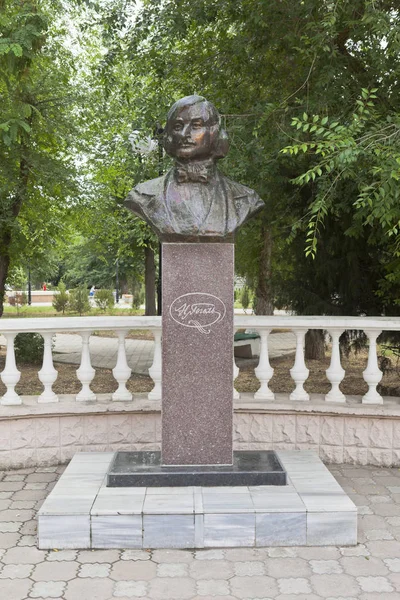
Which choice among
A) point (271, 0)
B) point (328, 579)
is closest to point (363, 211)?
point (271, 0)

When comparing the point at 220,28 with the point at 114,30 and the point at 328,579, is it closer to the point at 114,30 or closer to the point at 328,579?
the point at 114,30

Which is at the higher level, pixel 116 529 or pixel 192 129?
pixel 192 129

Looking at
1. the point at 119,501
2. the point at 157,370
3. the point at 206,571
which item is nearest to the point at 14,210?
the point at 157,370

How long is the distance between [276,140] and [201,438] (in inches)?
142

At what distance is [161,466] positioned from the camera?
15.0 feet

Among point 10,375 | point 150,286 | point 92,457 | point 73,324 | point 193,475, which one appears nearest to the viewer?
point 193,475

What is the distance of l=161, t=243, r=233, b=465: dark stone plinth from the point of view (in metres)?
4.51

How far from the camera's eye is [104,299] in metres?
27.8

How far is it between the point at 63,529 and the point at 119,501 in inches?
15.7

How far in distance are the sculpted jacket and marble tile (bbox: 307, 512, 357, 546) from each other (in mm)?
2017

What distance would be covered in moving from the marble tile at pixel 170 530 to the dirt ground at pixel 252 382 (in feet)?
15.3

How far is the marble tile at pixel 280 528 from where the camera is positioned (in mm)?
3979

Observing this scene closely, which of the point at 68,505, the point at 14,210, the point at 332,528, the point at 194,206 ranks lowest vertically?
the point at 332,528

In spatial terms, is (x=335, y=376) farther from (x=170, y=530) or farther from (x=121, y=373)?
(x=170, y=530)
